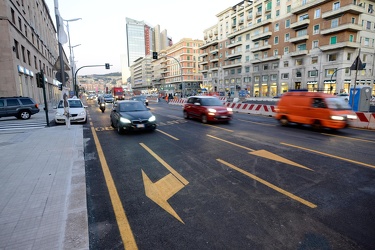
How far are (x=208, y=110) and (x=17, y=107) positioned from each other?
15611mm

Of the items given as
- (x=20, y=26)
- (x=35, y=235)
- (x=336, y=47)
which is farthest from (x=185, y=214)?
(x=336, y=47)

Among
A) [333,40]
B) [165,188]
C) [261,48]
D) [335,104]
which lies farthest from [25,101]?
[261,48]

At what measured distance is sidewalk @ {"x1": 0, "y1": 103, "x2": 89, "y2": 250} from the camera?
2830 millimetres

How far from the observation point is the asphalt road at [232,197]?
2928mm

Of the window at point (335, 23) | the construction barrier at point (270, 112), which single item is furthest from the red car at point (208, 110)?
the window at point (335, 23)

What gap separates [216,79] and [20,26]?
60.4 m

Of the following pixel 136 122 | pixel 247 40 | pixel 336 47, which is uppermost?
pixel 247 40

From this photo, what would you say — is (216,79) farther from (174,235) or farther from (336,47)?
(174,235)

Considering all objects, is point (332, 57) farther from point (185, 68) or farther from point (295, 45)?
point (185, 68)

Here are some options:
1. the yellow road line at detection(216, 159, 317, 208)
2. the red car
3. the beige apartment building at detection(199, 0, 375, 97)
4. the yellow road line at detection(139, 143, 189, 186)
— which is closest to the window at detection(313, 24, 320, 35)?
the beige apartment building at detection(199, 0, 375, 97)

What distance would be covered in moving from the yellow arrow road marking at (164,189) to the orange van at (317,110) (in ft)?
29.4

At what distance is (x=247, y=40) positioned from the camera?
61.7 meters

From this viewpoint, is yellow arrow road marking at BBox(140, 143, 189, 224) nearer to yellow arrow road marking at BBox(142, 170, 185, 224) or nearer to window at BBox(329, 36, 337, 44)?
yellow arrow road marking at BBox(142, 170, 185, 224)

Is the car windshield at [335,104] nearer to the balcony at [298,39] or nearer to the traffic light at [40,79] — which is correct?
the traffic light at [40,79]
